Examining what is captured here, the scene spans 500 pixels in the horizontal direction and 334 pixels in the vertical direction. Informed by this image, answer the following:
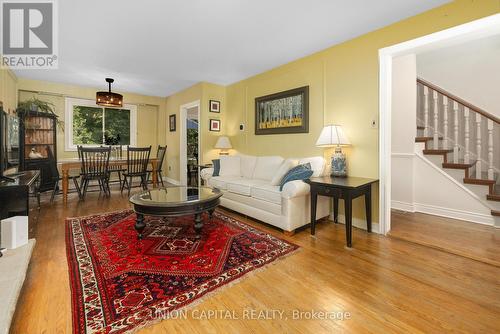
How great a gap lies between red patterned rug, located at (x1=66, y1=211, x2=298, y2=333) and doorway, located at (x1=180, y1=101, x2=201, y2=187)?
2419 millimetres

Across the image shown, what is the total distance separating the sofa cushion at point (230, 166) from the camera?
4.19m

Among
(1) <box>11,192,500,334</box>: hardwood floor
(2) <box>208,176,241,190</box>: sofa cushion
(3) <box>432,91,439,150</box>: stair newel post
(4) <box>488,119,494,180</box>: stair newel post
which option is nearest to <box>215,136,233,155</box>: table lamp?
(2) <box>208,176,241,190</box>: sofa cushion

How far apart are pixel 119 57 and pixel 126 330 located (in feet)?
12.5

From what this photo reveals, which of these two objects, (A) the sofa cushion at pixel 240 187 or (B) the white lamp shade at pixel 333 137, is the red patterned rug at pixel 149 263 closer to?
(A) the sofa cushion at pixel 240 187

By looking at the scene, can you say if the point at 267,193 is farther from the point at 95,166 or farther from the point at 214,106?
the point at 95,166

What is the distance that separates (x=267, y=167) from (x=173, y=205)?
180cm

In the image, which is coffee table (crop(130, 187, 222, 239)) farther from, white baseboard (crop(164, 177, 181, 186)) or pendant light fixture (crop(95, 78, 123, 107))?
white baseboard (crop(164, 177, 181, 186))

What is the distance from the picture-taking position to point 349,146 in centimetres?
313

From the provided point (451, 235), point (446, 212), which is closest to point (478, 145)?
point (446, 212)

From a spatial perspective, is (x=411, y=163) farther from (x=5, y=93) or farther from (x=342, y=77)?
(x=5, y=93)

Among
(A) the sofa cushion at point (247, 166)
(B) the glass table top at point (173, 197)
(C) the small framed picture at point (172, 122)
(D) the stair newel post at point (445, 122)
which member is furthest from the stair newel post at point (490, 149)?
(C) the small framed picture at point (172, 122)

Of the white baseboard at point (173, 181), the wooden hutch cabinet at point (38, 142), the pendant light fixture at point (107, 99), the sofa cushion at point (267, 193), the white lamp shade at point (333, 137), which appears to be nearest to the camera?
the sofa cushion at point (267, 193)

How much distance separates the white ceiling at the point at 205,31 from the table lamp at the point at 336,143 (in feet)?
3.89

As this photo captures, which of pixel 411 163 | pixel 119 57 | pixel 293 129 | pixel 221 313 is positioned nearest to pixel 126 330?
pixel 221 313
